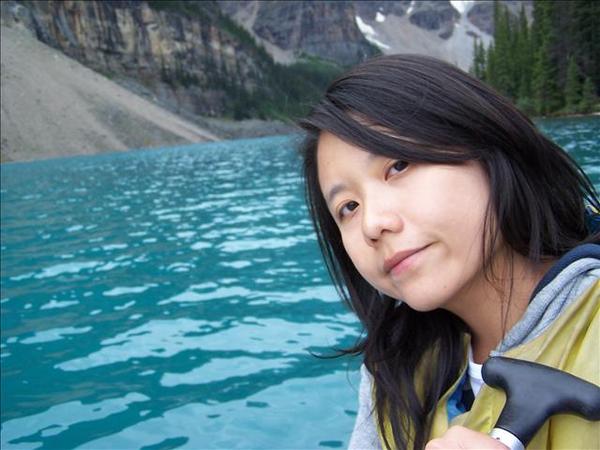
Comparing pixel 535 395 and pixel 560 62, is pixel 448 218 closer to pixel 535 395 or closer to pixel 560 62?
pixel 535 395

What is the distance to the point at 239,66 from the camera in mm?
125188

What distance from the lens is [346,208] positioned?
1663mm

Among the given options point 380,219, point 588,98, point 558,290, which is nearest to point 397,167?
point 380,219

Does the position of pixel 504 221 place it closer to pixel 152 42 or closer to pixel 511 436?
pixel 511 436

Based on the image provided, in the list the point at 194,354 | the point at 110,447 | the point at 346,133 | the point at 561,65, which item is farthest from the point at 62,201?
the point at 561,65

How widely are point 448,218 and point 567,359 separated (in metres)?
0.43

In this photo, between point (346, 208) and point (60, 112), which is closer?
point (346, 208)

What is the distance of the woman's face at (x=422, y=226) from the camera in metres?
1.42

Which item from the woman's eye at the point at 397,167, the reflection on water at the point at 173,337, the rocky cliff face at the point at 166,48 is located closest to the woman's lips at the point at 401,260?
the woman's eye at the point at 397,167

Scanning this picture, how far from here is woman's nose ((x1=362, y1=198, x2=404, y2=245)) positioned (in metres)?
1.43

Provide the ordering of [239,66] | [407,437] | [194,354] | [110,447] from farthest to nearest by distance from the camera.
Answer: [239,66]
[194,354]
[110,447]
[407,437]

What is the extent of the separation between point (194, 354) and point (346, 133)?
3.76 metres

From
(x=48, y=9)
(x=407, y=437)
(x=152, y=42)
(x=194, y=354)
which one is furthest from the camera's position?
(x=152, y=42)


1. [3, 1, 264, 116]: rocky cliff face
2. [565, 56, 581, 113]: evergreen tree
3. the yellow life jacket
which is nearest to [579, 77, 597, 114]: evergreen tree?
[565, 56, 581, 113]: evergreen tree
